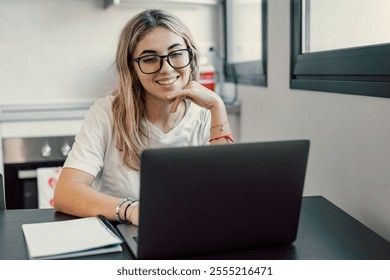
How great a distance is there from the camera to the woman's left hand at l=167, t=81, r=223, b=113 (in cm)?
155

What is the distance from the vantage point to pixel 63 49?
2889 mm

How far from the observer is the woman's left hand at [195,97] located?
5.10ft

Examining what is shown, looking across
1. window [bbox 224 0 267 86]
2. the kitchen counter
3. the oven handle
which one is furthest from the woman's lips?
the oven handle

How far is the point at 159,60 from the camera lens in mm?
1506

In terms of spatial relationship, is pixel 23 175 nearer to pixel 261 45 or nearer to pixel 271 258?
pixel 261 45

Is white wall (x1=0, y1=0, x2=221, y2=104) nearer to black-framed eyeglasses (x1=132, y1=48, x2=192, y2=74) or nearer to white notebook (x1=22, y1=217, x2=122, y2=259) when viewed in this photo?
black-framed eyeglasses (x1=132, y1=48, x2=192, y2=74)

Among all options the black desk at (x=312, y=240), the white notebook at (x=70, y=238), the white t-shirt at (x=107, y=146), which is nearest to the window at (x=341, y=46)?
the black desk at (x=312, y=240)

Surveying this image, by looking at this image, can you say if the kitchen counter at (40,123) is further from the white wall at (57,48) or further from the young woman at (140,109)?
the young woman at (140,109)

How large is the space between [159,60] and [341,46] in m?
0.63

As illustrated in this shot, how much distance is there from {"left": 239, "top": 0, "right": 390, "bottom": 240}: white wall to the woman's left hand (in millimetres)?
374
